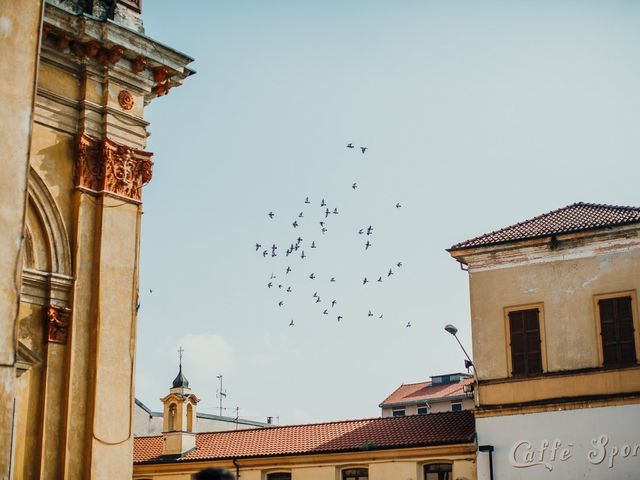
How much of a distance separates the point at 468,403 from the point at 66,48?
50.0 meters

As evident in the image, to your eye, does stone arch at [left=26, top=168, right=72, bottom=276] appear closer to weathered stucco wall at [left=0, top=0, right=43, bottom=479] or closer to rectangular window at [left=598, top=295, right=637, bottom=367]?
weathered stucco wall at [left=0, top=0, right=43, bottom=479]

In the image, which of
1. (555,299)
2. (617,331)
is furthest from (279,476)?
(617,331)

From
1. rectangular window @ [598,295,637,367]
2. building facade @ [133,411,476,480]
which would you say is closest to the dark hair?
rectangular window @ [598,295,637,367]

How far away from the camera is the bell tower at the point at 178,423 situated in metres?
36.1

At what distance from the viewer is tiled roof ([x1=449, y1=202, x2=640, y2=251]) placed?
27.6 m

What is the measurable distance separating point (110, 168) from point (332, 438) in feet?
58.3

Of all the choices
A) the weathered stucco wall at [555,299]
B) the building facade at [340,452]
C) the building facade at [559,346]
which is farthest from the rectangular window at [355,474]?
the weathered stucco wall at [555,299]

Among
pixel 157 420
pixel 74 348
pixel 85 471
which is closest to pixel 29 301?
pixel 74 348

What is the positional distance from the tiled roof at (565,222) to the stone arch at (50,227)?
14.7m

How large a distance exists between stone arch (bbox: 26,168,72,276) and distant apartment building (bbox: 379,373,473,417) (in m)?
48.0

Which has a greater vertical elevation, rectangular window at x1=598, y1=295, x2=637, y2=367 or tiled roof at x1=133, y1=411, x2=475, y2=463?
rectangular window at x1=598, y1=295, x2=637, y2=367

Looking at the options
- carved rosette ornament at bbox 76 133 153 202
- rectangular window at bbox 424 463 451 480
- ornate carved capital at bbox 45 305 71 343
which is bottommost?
rectangular window at bbox 424 463 451 480

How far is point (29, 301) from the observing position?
16234 mm

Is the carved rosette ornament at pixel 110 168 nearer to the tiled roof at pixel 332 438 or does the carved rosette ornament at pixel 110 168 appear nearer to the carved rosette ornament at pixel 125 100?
the carved rosette ornament at pixel 125 100
